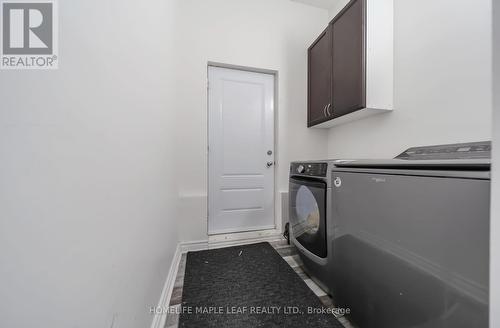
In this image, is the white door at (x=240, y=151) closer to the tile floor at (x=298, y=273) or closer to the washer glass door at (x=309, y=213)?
the tile floor at (x=298, y=273)

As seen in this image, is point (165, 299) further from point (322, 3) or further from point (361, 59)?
point (322, 3)

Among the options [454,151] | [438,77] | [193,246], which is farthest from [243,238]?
[438,77]

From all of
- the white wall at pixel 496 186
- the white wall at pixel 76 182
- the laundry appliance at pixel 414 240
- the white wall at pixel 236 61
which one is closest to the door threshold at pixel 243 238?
the white wall at pixel 236 61

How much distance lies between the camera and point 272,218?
231 centimetres

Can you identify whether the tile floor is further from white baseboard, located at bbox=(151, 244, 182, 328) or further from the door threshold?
the door threshold

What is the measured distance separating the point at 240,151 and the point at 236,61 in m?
1.06

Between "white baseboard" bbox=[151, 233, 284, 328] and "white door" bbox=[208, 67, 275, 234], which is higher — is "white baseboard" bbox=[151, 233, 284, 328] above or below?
below

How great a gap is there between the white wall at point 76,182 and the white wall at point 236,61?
4.12 feet

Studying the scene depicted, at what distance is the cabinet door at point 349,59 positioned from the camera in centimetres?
151

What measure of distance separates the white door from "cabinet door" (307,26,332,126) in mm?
490

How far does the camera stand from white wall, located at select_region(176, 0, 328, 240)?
196cm

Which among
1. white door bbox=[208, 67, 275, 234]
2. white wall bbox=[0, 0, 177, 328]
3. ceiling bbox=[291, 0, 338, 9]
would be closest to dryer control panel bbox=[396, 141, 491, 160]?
white door bbox=[208, 67, 275, 234]

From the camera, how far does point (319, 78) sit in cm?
205

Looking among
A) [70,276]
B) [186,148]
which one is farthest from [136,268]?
[186,148]
